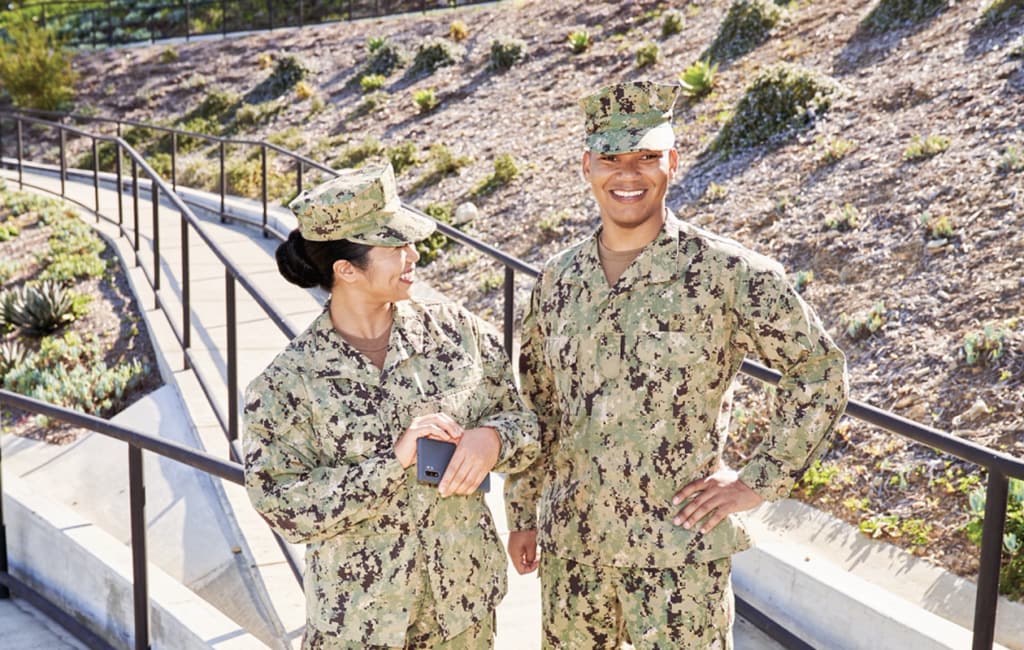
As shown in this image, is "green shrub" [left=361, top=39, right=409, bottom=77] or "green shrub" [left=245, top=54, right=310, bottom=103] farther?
"green shrub" [left=245, top=54, right=310, bottom=103]

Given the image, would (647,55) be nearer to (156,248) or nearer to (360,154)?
(360,154)

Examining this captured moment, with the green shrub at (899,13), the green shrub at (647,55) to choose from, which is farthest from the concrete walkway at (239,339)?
the green shrub at (899,13)

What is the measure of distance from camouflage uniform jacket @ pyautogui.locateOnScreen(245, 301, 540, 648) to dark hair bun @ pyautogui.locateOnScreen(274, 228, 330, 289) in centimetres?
9

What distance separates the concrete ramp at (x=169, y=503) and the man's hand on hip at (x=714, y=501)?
2093 mm

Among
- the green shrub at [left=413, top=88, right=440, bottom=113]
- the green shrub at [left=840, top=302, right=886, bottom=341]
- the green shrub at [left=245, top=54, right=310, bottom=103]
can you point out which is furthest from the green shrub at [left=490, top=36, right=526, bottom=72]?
the green shrub at [left=840, top=302, right=886, bottom=341]

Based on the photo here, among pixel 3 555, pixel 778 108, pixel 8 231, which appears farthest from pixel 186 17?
pixel 3 555

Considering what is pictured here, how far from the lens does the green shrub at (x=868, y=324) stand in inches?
245

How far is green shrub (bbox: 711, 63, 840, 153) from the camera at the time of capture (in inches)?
397

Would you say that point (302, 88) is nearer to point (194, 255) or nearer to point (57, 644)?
point (194, 255)

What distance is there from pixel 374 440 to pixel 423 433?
0.40ft

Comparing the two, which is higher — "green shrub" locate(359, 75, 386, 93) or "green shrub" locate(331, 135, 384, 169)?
"green shrub" locate(359, 75, 386, 93)

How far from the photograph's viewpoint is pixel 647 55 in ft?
47.4

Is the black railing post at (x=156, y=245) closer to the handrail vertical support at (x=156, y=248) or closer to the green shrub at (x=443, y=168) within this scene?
the handrail vertical support at (x=156, y=248)

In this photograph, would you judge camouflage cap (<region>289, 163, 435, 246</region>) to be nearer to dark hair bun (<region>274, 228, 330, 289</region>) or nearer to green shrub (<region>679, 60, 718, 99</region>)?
dark hair bun (<region>274, 228, 330, 289</region>)
